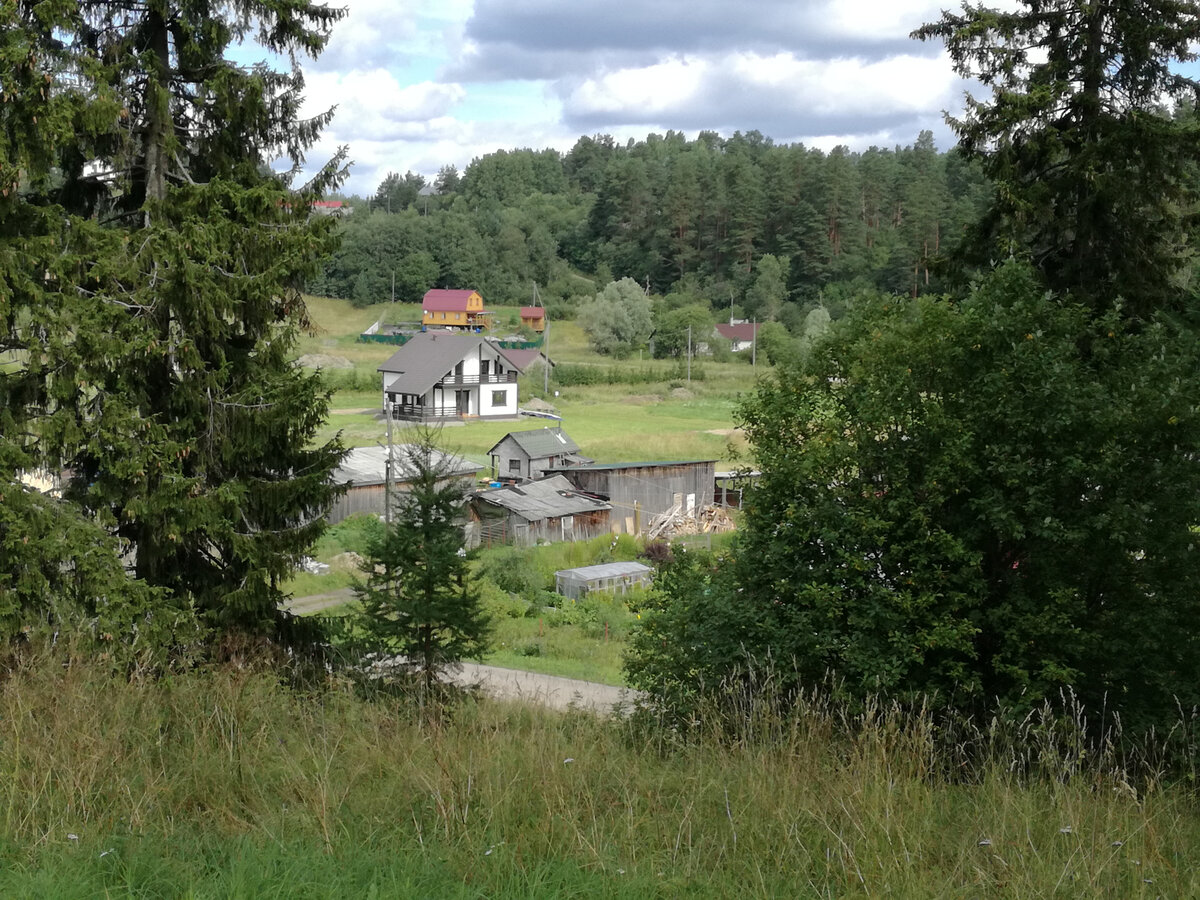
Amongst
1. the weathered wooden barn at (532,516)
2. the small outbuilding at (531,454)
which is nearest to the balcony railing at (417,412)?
the small outbuilding at (531,454)

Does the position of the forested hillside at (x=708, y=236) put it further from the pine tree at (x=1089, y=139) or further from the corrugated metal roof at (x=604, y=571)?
the pine tree at (x=1089, y=139)

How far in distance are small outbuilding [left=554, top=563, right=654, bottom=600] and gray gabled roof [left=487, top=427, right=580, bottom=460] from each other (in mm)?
10970

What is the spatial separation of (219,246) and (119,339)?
119 centimetres

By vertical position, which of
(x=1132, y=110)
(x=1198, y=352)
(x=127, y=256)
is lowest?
(x=1198, y=352)

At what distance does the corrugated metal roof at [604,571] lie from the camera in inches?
1010

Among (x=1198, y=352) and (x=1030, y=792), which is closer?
(x=1030, y=792)

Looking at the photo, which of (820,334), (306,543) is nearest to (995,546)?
(820,334)

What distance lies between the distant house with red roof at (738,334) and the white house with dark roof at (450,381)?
27.5 metres

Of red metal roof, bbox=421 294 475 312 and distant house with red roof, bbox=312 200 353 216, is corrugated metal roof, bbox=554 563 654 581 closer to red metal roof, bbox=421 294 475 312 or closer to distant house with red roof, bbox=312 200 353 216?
distant house with red roof, bbox=312 200 353 216

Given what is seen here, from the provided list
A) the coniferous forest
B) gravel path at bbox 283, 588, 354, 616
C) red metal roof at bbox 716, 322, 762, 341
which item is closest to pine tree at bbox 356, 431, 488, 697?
the coniferous forest

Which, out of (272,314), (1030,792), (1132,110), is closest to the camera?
(1030,792)

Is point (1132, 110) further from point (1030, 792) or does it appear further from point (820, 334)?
point (1030, 792)

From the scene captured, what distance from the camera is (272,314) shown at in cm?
930

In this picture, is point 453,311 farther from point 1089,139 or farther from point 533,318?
point 1089,139
